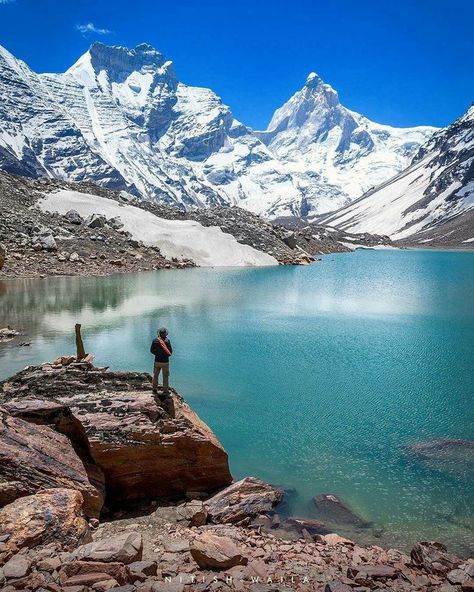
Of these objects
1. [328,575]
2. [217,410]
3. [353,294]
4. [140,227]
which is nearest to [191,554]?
[328,575]

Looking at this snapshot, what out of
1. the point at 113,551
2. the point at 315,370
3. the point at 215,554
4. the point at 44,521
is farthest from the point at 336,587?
the point at 315,370

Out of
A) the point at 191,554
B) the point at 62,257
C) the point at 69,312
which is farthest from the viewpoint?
the point at 62,257

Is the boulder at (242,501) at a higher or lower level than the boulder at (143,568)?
lower

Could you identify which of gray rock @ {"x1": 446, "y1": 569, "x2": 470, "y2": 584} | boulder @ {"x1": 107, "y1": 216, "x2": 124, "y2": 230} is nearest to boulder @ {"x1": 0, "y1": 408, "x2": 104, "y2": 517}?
gray rock @ {"x1": 446, "y1": 569, "x2": 470, "y2": 584}

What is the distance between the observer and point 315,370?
2416 centimetres

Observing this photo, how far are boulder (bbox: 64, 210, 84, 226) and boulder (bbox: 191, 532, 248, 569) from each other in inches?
2753

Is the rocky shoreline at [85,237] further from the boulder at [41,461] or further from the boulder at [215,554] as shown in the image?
Result: the boulder at [215,554]

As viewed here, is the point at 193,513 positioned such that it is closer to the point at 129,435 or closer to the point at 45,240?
the point at 129,435

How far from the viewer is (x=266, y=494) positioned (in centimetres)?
1273

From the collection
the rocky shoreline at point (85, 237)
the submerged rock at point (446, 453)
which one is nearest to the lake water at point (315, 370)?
the submerged rock at point (446, 453)

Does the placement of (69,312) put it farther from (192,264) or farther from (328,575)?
(192,264)

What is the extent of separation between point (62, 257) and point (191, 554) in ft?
188

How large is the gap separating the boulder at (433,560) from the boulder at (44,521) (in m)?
5.99

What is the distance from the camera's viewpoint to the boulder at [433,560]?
946cm
